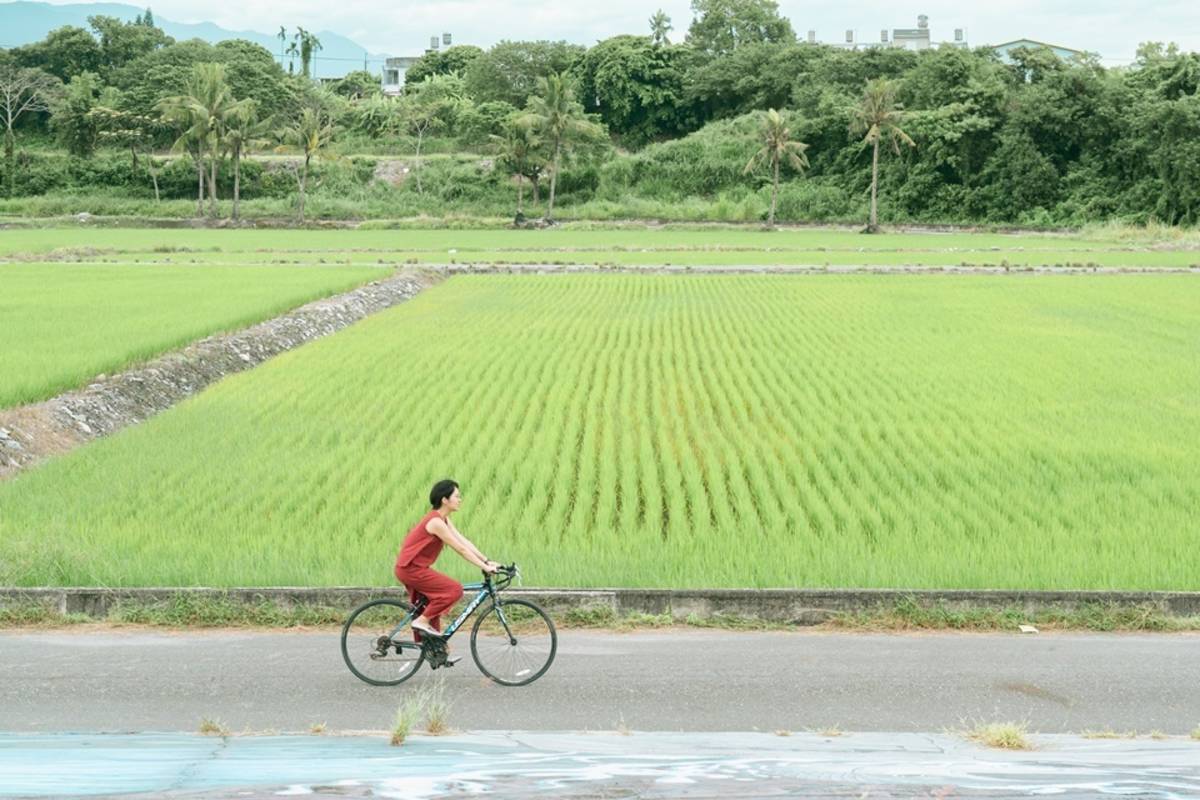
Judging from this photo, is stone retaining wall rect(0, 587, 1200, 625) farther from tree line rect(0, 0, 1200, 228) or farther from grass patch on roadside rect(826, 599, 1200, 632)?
tree line rect(0, 0, 1200, 228)

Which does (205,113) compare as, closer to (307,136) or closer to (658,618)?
(307,136)

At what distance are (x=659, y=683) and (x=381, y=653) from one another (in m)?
1.20

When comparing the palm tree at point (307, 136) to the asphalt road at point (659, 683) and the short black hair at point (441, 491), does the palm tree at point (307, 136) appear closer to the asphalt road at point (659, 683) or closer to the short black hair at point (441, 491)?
the asphalt road at point (659, 683)

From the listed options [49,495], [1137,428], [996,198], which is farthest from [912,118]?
[49,495]

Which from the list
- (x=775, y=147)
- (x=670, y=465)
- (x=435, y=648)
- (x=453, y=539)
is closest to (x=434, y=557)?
(x=453, y=539)

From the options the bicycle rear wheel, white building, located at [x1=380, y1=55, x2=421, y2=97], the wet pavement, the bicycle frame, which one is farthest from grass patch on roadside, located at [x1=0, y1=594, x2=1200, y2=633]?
white building, located at [x1=380, y1=55, x2=421, y2=97]

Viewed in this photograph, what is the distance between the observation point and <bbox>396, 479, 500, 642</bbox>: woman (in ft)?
18.3

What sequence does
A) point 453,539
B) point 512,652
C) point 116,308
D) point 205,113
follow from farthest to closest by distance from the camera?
point 205,113, point 116,308, point 512,652, point 453,539

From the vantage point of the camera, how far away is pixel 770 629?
676 cm

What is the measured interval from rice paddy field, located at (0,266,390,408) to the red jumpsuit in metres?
7.79

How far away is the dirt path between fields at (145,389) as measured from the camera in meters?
11.7

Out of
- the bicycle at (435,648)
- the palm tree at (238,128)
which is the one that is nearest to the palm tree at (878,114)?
the palm tree at (238,128)

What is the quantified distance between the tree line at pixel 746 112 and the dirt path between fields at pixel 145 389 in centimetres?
3716

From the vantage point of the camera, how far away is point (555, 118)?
2328 inches
